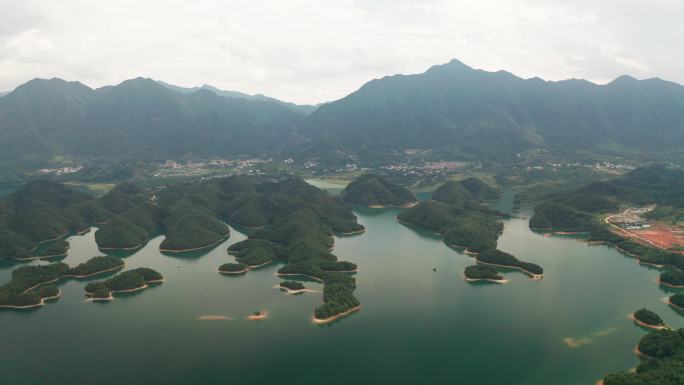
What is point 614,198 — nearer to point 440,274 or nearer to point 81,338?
point 440,274

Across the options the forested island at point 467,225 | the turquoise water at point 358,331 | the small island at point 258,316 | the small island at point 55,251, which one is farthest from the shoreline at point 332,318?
the small island at point 55,251

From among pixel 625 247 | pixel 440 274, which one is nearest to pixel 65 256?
pixel 440 274

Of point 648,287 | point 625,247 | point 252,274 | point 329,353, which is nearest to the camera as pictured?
point 329,353

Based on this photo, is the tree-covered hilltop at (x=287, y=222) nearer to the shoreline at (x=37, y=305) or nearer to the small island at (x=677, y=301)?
the shoreline at (x=37, y=305)

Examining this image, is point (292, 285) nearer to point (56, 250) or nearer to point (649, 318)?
point (649, 318)

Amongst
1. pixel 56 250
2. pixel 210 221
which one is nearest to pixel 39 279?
pixel 56 250

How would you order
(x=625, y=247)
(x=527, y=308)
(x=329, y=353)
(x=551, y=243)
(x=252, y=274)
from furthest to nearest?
(x=551, y=243) < (x=625, y=247) < (x=252, y=274) < (x=527, y=308) < (x=329, y=353)
